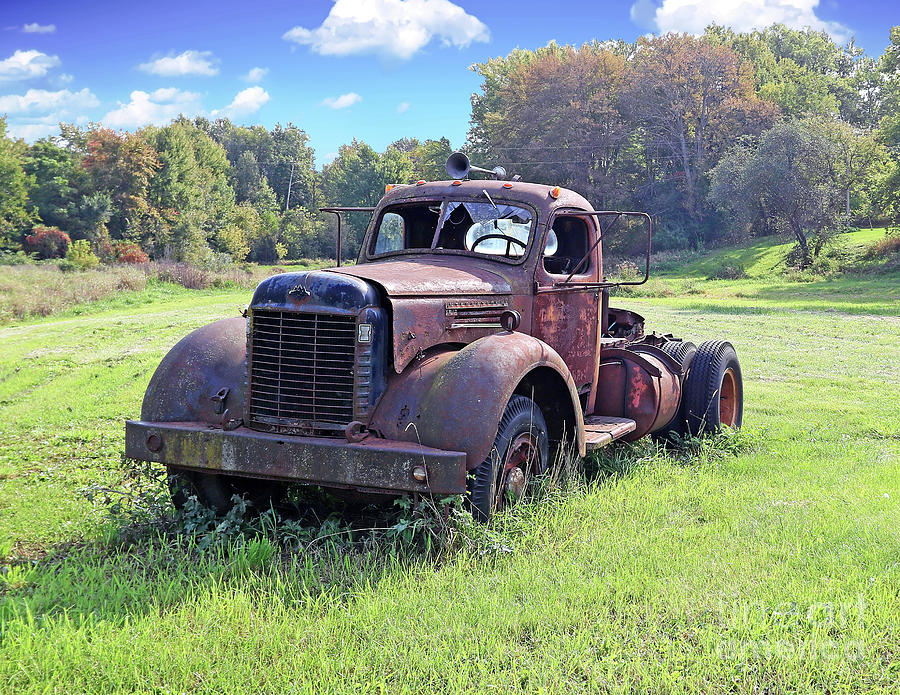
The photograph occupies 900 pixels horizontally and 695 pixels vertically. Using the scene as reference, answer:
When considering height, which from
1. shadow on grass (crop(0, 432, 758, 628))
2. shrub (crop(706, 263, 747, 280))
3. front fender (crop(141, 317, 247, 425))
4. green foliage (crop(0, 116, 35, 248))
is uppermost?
green foliage (crop(0, 116, 35, 248))

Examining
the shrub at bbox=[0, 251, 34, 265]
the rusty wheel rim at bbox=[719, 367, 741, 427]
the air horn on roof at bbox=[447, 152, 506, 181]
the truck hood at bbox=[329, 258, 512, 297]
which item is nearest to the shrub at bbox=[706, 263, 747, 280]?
the rusty wheel rim at bbox=[719, 367, 741, 427]

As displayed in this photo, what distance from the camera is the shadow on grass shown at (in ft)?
13.2

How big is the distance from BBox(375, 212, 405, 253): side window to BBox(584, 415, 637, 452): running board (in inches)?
79.8

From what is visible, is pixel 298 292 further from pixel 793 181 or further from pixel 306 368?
pixel 793 181

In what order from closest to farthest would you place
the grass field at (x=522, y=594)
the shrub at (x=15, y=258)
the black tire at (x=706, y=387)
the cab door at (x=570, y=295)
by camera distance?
the grass field at (x=522, y=594), the cab door at (x=570, y=295), the black tire at (x=706, y=387), the shrub at (x=15, y=258)

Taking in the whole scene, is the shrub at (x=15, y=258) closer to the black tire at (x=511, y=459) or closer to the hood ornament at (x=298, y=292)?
the hood ornament at (x=298, y=292)

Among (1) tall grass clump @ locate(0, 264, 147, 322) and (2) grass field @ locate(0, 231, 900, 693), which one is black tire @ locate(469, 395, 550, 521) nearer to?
(2) grass field @ locate(0, 231, 900, 693)

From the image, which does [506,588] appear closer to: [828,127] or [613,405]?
[613,405]

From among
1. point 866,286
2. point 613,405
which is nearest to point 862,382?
point 613,405

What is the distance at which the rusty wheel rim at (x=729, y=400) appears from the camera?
8414mm

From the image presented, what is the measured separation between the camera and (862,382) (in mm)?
11375

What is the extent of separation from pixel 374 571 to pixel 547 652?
1124mm

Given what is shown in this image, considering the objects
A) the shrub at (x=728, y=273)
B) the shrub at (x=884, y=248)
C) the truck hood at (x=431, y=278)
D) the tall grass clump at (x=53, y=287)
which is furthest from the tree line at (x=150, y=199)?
the truck hood at (x=431, y=278)

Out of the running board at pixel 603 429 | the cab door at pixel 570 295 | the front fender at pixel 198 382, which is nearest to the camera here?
the front fender at pixel 198 382
